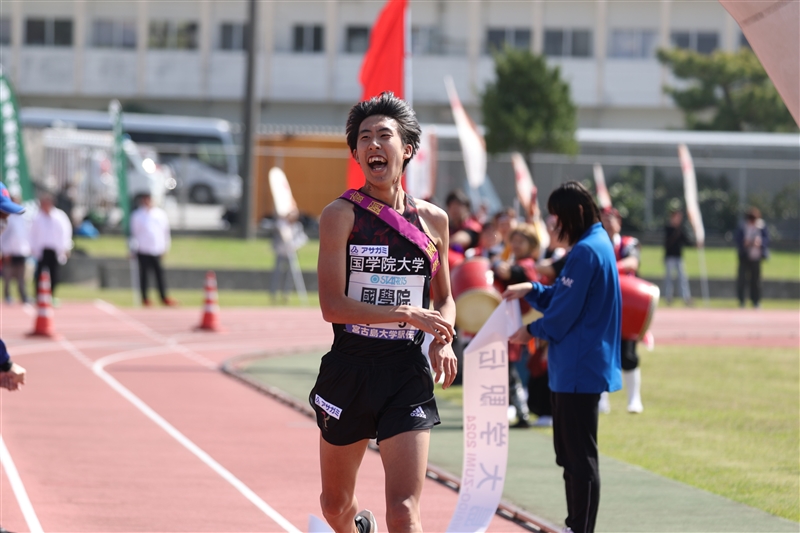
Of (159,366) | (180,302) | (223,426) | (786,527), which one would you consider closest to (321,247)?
(786,527)

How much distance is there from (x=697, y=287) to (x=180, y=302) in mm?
13122

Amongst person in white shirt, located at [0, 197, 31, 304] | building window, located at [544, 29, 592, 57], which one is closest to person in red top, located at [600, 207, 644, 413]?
Answer: person in white shirt, located at [0, 197, 31, 304]

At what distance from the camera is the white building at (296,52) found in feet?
196

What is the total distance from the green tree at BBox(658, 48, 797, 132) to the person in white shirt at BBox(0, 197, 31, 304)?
106ft

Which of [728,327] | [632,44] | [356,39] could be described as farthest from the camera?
[356,39]

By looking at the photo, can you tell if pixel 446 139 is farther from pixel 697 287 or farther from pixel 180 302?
pixel 180 302

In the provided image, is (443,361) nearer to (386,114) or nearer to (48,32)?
(386,114)

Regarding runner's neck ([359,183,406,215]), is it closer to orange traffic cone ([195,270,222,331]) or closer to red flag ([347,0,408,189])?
red flag ([347,0,408,189])

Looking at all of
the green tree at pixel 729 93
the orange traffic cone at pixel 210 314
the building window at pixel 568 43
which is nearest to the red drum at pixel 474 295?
the orange traffic cone at pixel 210 314

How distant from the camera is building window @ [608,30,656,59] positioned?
196 ft

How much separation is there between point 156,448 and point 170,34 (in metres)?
53.8

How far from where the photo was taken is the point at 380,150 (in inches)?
209

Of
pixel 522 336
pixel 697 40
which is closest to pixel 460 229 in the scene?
pixel 522 336

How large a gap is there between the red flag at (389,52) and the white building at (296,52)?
44525mm
